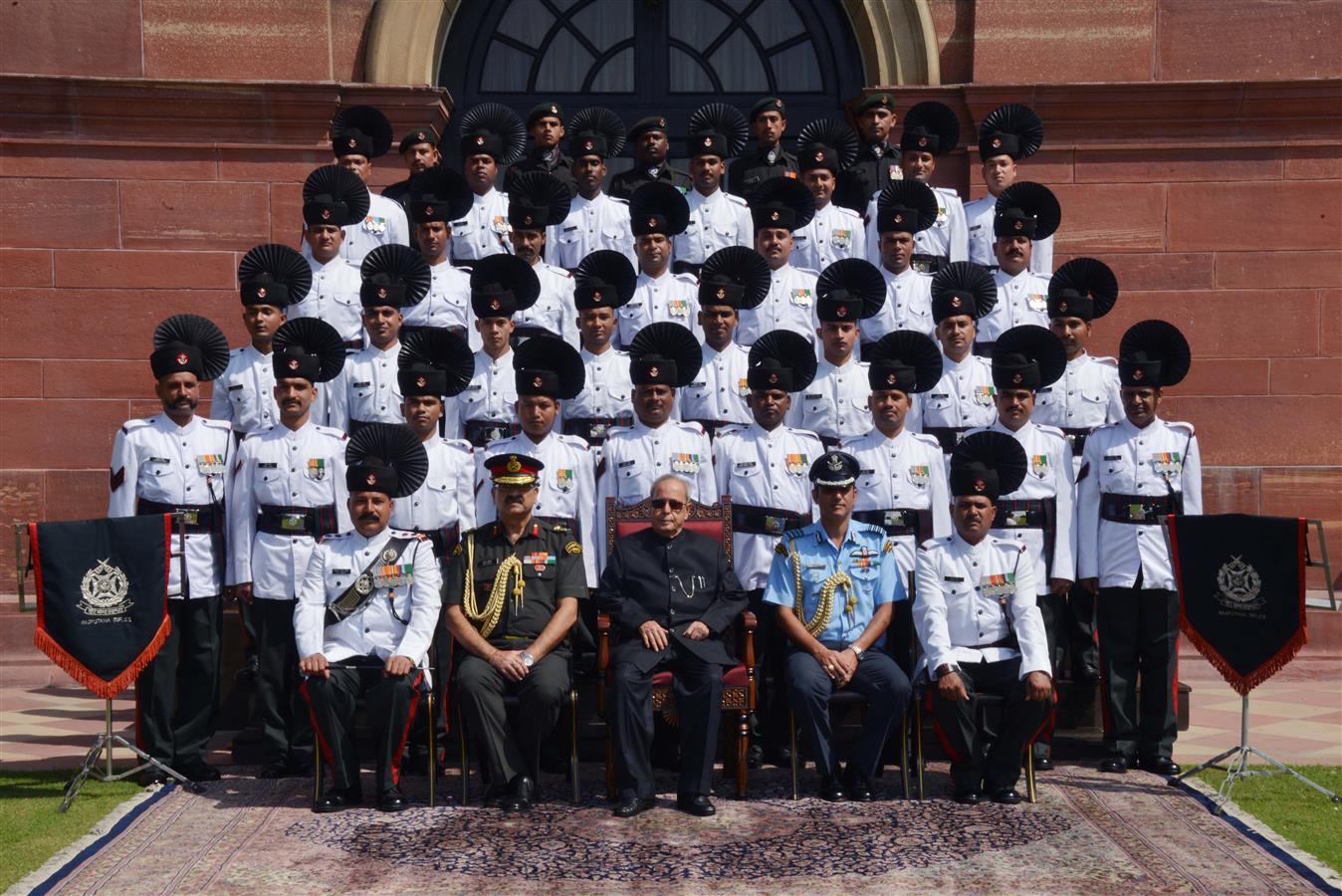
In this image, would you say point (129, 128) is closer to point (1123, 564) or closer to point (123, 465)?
point (123, 465)

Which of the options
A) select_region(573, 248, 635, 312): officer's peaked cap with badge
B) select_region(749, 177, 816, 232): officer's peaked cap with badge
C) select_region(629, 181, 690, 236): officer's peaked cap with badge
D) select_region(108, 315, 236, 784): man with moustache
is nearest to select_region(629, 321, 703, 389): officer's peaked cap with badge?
select_region(573, 248, 635, 312): officer's peaked cap with badge

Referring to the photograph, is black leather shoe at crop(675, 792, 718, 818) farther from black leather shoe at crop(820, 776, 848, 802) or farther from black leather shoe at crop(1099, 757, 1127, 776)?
black leather shoe at crop(1099, 757, 1127, 776)

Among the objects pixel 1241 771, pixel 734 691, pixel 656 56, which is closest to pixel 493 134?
pixel 656 56

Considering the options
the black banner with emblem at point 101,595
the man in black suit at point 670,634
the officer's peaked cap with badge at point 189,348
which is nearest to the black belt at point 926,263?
the man in black suit at point 670,634

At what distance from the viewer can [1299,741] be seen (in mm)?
8016

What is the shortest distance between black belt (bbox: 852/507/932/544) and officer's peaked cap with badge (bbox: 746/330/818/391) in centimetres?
71

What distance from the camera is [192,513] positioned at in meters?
7.64

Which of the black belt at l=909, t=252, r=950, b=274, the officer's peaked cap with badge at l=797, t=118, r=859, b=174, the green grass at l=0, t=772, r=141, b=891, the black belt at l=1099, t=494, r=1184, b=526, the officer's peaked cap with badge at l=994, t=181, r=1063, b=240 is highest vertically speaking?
the officer's peaked cap with badge at l=797, t=118, r=859, b=174

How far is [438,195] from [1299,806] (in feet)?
17.9

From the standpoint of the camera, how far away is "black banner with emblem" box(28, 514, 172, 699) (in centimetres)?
716

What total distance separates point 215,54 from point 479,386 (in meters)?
3.91

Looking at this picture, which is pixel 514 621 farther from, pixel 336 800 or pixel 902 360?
pixel 902 360

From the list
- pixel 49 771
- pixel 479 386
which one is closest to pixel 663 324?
pixel 479 386

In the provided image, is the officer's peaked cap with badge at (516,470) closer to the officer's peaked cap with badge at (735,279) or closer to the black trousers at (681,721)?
the black trousers at (681,721)
